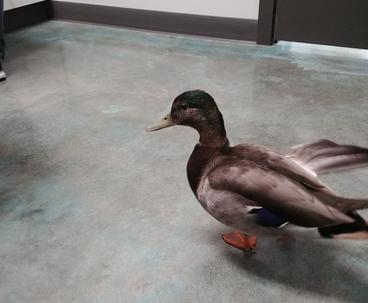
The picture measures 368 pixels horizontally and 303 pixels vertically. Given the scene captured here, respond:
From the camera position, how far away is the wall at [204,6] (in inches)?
106

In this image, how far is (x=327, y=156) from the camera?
37.6 inches

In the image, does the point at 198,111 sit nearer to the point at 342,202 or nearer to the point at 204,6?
the point at 342,202

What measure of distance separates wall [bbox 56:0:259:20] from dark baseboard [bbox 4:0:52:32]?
0.62 m

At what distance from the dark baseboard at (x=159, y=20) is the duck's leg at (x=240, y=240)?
6.19ft

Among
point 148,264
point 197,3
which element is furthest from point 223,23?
point 148,264

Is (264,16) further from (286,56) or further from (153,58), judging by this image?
(153,58)

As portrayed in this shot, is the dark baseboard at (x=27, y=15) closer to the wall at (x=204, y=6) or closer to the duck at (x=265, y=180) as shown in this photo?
the wall at (x=204, y=6)

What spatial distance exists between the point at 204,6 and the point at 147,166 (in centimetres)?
170

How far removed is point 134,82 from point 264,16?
0.98 meters

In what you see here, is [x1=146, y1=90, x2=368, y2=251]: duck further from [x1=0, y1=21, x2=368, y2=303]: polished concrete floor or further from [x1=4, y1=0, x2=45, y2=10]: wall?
[x1=4, y1=0, x2=45, y2=10]: wall

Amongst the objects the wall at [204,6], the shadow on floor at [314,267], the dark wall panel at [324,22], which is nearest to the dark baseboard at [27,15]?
the wall at [204,6]

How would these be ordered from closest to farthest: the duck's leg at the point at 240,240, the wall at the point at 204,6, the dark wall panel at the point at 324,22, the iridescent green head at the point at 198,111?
the iridescent green head at the point at 198,111, the duck's leg at the point at 240,240, the dark wall panel at the point at 324,22, the wall at the point at 204,6

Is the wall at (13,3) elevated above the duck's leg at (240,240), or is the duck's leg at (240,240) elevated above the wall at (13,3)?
the wall at (13,3)

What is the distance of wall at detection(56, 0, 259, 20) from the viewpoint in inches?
106
